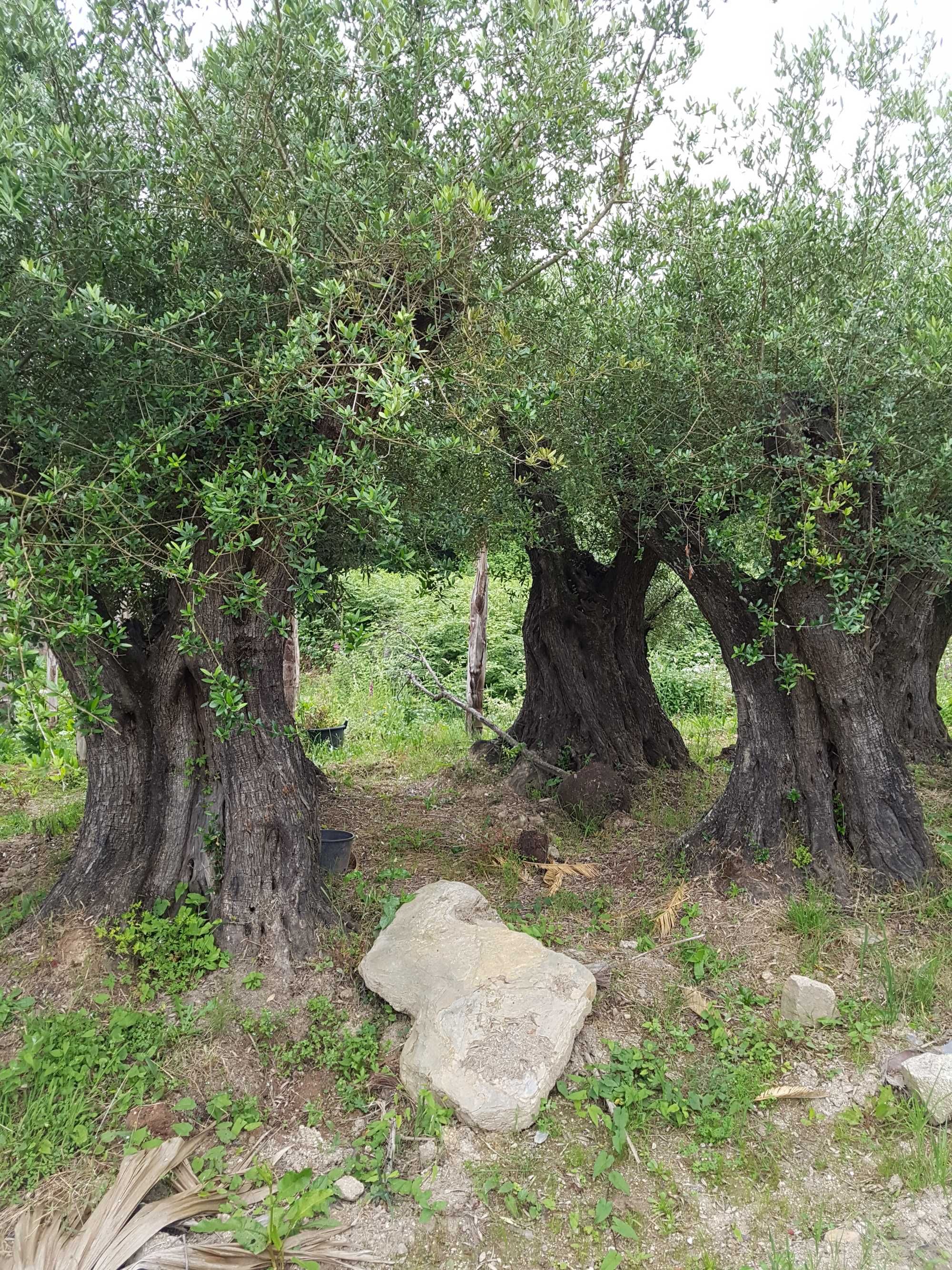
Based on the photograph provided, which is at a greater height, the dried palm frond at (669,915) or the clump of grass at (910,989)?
the dried palm frond at (669,915)

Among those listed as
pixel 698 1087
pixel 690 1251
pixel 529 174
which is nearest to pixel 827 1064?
A: pixel 698 1087

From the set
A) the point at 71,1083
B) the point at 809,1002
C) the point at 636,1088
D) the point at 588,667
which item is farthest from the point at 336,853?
the point at 588,667

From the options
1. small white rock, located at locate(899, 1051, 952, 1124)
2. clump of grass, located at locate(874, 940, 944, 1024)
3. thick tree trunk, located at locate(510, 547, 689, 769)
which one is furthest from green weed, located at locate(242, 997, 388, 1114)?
thick tree trunk, located at locate(510, 547, 689, 769)

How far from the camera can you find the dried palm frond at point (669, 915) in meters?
6.26

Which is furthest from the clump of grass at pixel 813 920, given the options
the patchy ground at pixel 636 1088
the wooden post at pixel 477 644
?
the wooden post at pixel 477 644

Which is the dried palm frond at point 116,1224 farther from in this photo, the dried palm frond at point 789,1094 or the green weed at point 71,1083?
the dried palm frond at point 789,1094

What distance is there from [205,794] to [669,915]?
3792 millimetres

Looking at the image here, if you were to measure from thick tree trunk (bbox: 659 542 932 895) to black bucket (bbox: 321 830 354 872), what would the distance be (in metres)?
3.21

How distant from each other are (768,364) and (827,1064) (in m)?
4.67

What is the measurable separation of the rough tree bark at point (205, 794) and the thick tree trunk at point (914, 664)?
5699 millimetres

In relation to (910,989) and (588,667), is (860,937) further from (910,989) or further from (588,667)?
(588,667)

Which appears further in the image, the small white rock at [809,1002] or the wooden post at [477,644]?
the wooden post at [477,644]

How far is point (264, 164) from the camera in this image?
479 centimetres

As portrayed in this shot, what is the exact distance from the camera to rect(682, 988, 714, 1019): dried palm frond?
5254 mm
